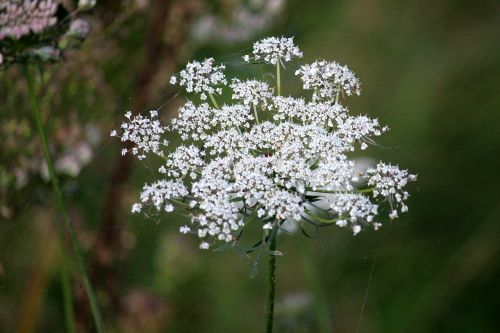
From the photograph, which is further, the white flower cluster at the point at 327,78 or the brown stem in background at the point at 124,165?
the brown stem in background at the point at 124,165

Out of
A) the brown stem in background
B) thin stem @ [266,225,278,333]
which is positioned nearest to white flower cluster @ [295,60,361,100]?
thin stem @ [266,225,278,333]

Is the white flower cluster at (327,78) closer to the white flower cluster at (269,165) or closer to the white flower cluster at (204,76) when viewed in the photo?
the white flower cluster at (269,165)

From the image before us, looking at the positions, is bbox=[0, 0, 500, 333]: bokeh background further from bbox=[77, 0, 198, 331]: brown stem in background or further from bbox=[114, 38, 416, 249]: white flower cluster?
bbox=[114, 38, 416, 249]: white flower cluster

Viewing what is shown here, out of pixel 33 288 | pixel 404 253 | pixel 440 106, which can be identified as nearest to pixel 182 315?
pixel 33 288

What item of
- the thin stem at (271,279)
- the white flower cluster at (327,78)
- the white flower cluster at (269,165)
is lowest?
the thin stem at (271,279)

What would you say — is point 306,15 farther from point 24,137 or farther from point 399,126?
point 24,137

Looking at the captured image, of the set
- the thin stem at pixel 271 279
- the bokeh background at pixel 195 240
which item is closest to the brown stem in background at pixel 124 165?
the bokeh background at pixel 195 240

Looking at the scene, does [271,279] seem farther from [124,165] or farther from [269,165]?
[124,165]
